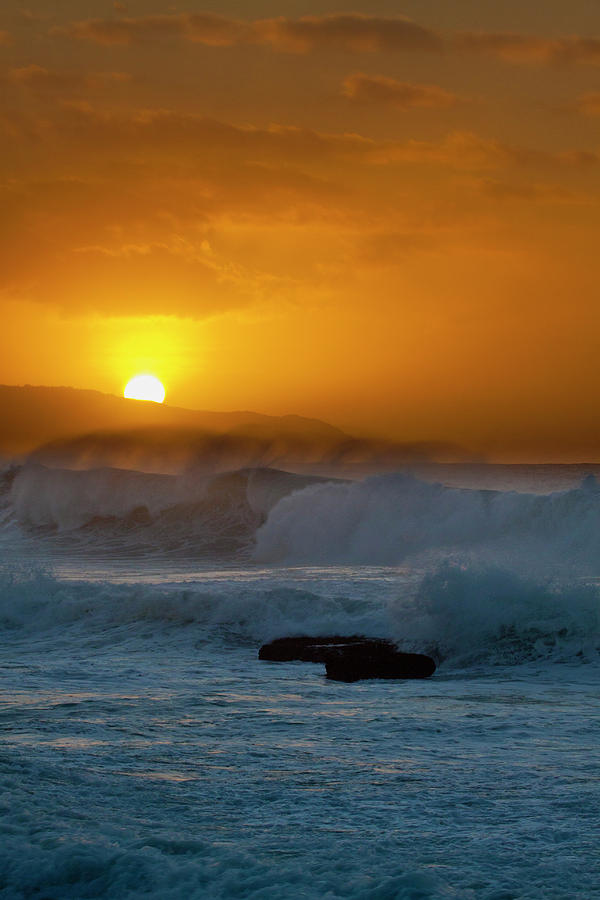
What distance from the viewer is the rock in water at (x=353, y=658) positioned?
34.4 feet

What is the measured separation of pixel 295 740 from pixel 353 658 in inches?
126

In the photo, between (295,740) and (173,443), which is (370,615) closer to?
(295,740)

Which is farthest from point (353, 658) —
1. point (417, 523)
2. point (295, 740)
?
point (417, 523)

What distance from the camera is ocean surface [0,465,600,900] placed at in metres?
4.71

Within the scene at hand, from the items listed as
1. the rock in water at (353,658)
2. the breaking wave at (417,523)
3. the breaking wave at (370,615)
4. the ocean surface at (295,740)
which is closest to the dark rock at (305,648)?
the rock in water at (353,658)

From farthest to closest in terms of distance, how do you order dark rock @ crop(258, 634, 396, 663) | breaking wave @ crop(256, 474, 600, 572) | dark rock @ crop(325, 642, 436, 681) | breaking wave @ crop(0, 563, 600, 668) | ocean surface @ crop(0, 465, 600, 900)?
breaking wave @ crop(256, 474, 600, 572)
breaking wave @ crop(0, 563, 600, 668)
dark rock @ crop(258, 634, 396, 663)
dark rock @ crop(325, 642, 436, 681)
ocean surface @ crop(0, 465, 600, 900)

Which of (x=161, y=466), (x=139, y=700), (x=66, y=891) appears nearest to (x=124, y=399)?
(x=161, y=466)

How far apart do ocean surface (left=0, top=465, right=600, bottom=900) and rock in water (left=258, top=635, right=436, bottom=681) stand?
250 mm

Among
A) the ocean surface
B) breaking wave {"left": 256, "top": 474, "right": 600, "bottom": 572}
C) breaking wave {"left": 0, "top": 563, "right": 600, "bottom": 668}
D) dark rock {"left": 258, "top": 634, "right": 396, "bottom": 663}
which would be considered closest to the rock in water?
dark rock {"left": 258, "top": 634, "right": 396, "bottom": 663}

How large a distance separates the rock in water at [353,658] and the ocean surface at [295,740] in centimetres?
25

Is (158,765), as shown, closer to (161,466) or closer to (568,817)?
(568,817)

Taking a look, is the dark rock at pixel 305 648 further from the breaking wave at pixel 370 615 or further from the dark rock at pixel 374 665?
the breaking wave at pixel 370 615

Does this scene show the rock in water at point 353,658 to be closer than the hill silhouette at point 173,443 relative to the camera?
Yes

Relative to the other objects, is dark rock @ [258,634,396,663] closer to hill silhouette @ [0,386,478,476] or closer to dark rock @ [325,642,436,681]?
dark rock @ [325,642,436,681]
